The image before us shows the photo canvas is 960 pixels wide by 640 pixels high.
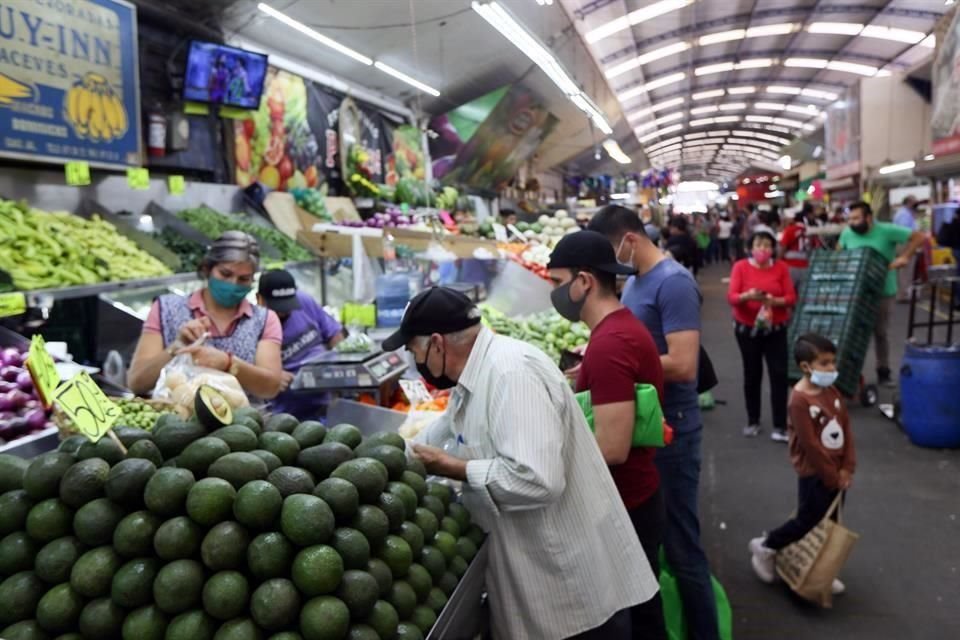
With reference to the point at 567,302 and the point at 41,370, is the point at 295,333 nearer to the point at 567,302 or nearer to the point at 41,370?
the point at 567,302

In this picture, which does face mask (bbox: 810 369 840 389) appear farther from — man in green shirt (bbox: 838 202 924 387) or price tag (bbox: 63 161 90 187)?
price tag (bbox: 63 161 90 187)

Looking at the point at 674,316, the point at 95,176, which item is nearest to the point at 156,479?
the point at 674,316

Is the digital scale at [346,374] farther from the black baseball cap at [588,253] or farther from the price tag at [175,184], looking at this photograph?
the price tag at [175,184]

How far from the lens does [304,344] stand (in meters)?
3.63

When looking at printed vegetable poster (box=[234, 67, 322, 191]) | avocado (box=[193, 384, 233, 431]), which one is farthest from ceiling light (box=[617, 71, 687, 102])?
avocado (box=[193, 384, 233, 431])

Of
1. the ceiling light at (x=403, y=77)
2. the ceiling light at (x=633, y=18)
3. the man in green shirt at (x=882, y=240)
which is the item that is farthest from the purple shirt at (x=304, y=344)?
the ceiling light at (x=633, y=18)

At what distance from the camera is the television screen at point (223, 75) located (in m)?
6.32

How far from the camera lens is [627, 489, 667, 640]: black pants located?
2.36 metres

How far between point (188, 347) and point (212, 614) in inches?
65.3

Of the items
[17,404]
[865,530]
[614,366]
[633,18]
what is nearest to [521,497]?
[614,366]

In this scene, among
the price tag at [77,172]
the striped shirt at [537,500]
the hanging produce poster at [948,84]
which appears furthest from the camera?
the hanging produce poster at [948,84]

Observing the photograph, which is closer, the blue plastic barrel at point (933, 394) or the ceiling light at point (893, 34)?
the blue plastic barrel at point (933, 394)

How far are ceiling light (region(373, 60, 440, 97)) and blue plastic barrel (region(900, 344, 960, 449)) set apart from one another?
22.2 ft

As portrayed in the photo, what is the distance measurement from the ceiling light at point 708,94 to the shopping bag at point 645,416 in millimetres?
26949
